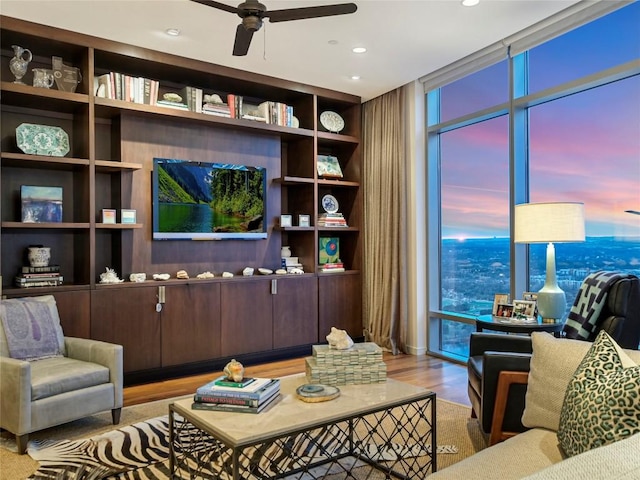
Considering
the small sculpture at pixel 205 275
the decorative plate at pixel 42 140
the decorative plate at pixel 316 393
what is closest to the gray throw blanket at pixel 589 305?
the decorative plate at pixel 316 393

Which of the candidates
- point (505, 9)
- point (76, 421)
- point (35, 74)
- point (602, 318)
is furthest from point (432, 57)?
point (76, 421)

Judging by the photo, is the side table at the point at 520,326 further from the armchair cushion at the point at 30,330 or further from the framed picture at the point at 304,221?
the armchair cushion at the point at 30,330

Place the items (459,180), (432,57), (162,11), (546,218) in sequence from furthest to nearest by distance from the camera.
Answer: (459,180), (432,57), (162,11), (546,218)

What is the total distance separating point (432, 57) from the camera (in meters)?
4.30

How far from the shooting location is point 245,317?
15.2 ft

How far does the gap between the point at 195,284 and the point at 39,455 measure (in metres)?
1.90

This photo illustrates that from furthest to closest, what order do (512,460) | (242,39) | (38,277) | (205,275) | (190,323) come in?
(205,275)
(190,323)
(38,277)
(242,39)
(512,460)

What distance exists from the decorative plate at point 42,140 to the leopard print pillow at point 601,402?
387 cm

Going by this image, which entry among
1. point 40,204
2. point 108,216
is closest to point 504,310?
point 108,216

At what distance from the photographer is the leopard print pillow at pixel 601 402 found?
128cm

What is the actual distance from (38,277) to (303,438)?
238 centimetres

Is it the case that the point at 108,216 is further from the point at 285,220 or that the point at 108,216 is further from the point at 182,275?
the point at 285,220

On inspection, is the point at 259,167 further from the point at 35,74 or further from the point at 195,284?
the point at 35,74

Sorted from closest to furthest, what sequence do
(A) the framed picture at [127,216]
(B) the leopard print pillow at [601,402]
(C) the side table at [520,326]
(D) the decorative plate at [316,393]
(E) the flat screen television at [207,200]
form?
(B) the leopard print pillow at [601,402] < (D) the decorative plate at [316,393] < (C) the side table at [520,326] < (A) the framed picture at [127,216] < (E) the flat screen television at [207,200]
